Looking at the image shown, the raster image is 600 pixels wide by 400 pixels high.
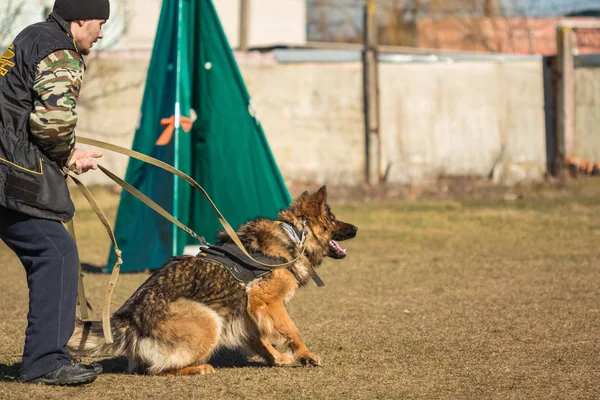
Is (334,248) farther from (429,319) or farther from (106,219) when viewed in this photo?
(106,219)

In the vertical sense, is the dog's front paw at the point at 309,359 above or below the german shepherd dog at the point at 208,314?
below

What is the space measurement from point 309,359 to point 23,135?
2237 millimetres

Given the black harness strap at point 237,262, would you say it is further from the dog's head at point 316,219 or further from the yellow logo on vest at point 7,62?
the yellow logo on vest at point 7,62

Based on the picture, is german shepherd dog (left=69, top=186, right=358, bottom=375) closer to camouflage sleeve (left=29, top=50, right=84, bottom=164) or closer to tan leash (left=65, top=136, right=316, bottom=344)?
tan leash (left=65, top=136, right=316, bottom=344)

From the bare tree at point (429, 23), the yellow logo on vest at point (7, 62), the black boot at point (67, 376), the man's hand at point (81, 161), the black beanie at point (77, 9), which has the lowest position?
the black boot at point (67, 376)

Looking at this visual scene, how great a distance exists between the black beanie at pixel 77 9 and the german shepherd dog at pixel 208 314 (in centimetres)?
161

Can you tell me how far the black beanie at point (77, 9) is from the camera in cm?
435

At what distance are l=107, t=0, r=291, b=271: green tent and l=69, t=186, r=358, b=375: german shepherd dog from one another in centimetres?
373

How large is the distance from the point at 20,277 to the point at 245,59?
28.7 ft

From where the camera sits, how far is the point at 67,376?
4.48 meters

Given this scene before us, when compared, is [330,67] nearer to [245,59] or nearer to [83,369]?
[245,59]

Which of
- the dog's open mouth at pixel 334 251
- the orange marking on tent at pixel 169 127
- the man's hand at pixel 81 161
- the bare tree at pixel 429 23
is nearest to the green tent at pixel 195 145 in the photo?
the orange marking on tent at pixel 169 127

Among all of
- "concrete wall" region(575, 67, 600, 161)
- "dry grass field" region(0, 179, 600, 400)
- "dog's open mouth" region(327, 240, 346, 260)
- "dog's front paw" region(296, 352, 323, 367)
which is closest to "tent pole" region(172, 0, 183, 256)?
"dry grass field" region(0, 179, 600, 400)

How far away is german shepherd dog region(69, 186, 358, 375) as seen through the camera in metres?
4.77
